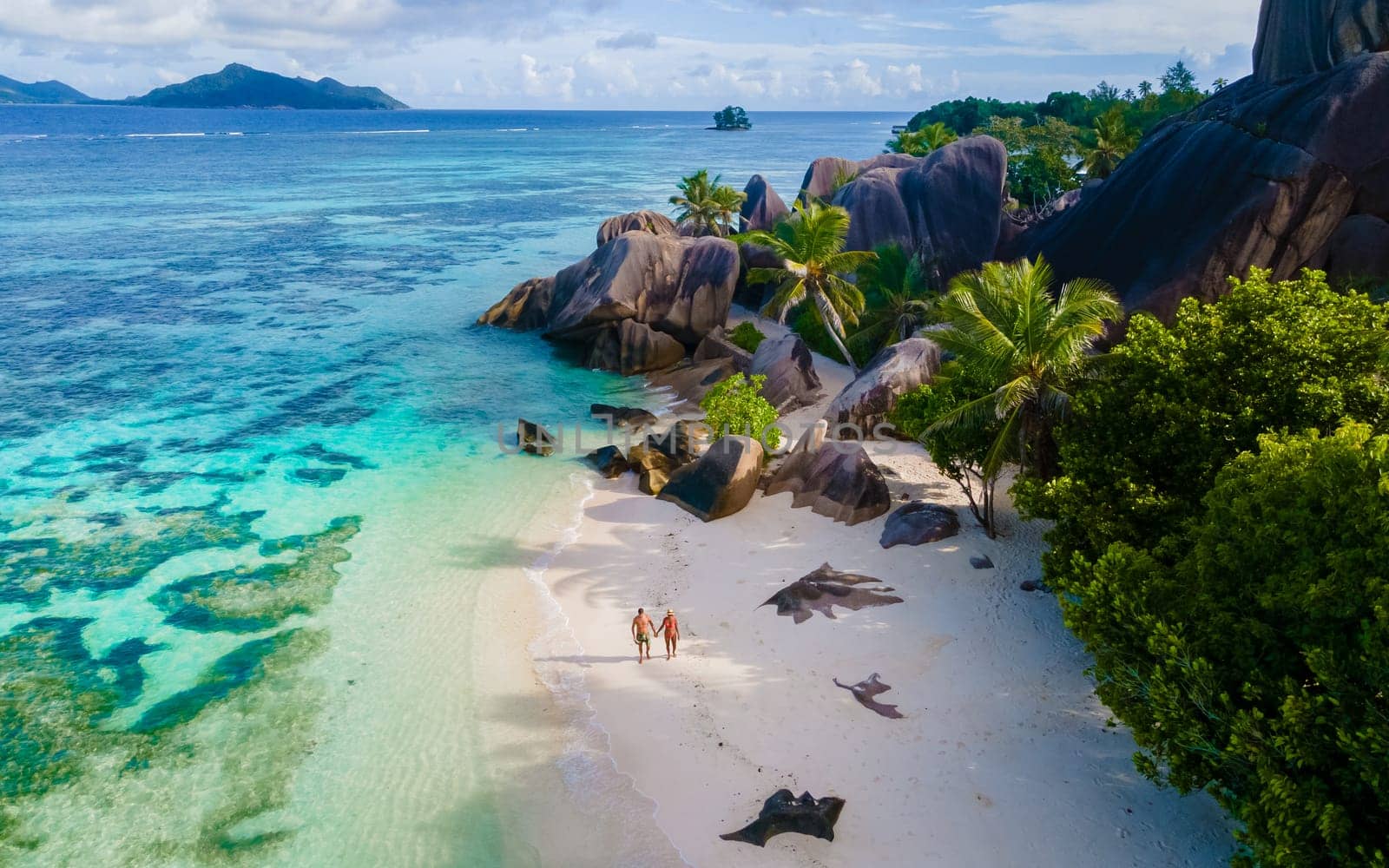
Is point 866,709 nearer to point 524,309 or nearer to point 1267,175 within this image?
point 1267,175

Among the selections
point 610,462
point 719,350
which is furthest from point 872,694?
point 719,350

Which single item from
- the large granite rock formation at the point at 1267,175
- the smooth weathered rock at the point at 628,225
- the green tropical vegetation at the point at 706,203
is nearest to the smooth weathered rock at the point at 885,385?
the large granite rock formation at the point at 1267,175

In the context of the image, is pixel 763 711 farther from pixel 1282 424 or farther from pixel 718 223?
pixel 718 223

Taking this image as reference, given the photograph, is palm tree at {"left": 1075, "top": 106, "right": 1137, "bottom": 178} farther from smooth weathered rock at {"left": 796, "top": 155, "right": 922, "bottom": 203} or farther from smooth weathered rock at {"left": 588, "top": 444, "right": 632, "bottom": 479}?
smooth weathered rock at {"left": 588, "top": 444, "right": 632, "bottom": 479}

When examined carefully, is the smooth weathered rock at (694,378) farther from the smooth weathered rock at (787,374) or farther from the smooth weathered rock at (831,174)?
the smooth weathered rock at (831,174)

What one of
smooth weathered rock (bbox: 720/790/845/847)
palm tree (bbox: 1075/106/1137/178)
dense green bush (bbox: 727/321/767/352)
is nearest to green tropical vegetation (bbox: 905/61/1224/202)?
palm tree (bbox: 1075/106/1137/178)

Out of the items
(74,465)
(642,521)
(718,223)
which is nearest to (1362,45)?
(642,521)
